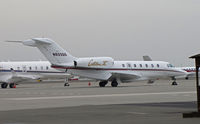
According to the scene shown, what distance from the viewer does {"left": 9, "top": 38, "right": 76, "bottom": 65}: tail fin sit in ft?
185

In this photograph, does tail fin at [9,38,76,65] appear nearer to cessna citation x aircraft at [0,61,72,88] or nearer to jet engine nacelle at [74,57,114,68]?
jet engine nacelle at [74,57,114,68]

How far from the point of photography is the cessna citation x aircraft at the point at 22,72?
63.9 m

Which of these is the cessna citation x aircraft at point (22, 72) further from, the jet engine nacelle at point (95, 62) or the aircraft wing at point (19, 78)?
the jet engine nacelle at point (95, 62)

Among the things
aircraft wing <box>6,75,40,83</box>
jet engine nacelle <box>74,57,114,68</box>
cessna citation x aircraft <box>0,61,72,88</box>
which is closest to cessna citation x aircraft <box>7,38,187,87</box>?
jet engine nacelle <box>74,57,114,68</box>

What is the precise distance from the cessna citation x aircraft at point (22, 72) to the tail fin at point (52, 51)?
6.89 metres

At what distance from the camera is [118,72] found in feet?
198

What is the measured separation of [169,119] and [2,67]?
50422 millimetres

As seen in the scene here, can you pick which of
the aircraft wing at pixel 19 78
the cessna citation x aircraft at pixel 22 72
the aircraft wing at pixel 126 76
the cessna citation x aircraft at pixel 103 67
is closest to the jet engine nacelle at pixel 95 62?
the cessna citation x aircraft at pixel 103 67

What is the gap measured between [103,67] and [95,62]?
50.7 inches

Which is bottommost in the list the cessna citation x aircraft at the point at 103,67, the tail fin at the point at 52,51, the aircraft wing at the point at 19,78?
the aircraft wing at the point at 19,78

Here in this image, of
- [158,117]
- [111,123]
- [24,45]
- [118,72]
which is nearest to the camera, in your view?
[111,123]

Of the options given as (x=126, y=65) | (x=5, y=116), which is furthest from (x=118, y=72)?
(x=5, y=116)

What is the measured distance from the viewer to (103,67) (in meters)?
58.9

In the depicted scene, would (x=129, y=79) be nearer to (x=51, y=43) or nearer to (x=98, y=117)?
(x=51, y=43)
